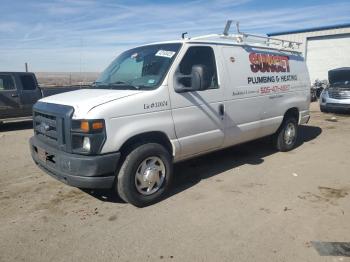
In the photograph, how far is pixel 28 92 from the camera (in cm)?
1195

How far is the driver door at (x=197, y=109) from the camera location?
16.7 ft

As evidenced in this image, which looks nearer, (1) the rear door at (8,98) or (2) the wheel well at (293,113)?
(2) the wheel well at (293,113)

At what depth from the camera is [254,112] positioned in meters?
6.48

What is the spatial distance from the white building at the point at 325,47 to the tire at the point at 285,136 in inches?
624

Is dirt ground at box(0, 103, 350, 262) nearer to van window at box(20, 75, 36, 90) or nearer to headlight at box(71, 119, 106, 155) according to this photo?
headlight at box(71, 119, 106, 155)

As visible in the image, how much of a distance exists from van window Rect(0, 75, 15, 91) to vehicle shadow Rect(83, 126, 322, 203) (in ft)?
24.4

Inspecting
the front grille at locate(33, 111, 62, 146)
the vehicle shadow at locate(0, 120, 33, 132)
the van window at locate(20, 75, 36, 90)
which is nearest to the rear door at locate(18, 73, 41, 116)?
the van window at locate(20, 75, 36, 90)

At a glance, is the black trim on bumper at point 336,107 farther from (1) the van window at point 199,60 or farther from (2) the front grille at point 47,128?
(2) the front grille at point 47,128

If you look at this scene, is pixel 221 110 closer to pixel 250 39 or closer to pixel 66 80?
pixel 250 39

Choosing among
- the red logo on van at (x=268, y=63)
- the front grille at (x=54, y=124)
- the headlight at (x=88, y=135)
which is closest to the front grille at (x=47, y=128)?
the front grille at (x=54, y=124)

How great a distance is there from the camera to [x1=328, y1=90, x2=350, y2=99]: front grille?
537 inches

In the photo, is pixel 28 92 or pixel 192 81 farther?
pixel 28 92

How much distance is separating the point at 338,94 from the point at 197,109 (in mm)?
10436

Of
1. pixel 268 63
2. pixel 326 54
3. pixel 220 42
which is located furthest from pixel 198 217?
pixel 326 54
